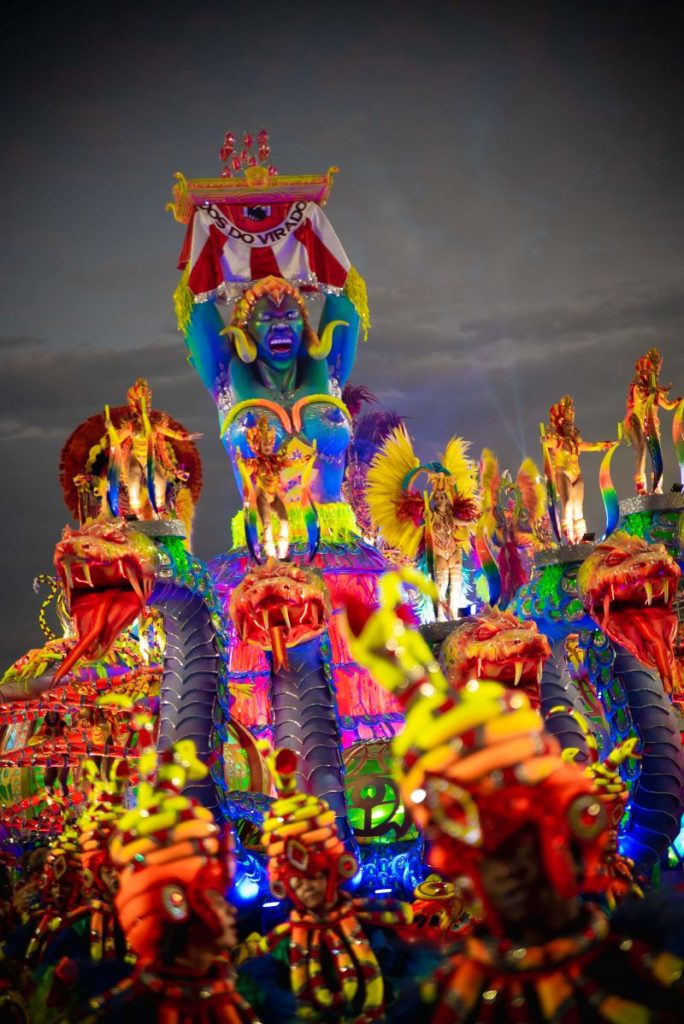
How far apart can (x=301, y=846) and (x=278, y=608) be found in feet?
5.34

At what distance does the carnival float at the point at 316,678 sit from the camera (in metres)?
3.05

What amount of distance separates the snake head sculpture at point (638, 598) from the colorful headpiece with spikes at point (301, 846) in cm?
199

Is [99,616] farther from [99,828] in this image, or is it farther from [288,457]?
[288,457]

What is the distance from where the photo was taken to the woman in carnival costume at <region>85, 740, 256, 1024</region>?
126 inches

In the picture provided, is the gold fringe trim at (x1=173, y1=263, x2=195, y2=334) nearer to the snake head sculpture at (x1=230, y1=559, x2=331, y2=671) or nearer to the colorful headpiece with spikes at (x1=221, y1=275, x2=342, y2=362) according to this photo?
the colorful headpiece with spikes at (x1=221, y1=275, x2=342, y2=362)

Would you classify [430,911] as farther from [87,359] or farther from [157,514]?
[87,359]

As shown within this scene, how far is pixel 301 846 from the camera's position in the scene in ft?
13.7

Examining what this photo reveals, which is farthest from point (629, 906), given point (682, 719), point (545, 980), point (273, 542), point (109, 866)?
point (682, 719)

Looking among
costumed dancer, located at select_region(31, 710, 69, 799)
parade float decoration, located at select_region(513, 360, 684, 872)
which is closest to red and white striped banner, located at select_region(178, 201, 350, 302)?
parade float decoration, located at select_region(513, 360, 684, 872)

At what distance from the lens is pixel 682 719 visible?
725cm

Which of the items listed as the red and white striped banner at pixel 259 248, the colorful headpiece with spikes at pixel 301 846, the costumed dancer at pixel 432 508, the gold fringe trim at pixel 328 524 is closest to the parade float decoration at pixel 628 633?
the costumed dancer at pixel 432 508

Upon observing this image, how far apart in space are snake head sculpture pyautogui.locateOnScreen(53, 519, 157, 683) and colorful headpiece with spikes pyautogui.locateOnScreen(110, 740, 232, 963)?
201cm

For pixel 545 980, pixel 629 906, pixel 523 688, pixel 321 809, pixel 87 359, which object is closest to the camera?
pixel 545 980

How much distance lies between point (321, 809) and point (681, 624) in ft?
12.7
